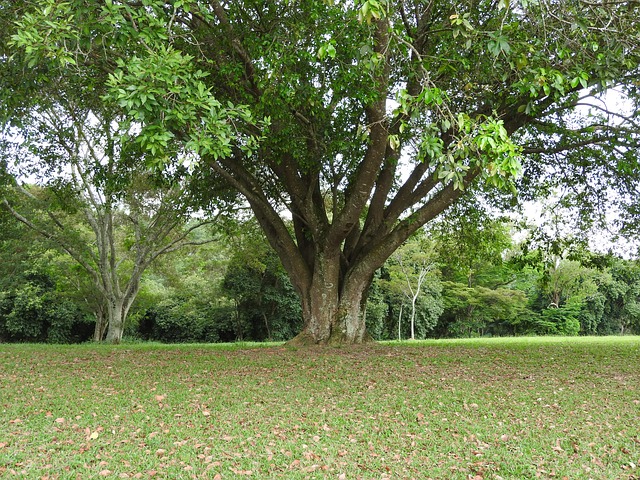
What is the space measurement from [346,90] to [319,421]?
4838 mm

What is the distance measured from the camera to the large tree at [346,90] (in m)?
4.62

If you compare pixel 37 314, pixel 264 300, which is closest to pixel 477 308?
pixel 264 300

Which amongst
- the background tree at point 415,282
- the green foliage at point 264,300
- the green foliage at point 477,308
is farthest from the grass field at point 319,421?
the green foliage at point 477,308

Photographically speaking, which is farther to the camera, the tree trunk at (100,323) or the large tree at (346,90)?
the tree trunk at (100,323)

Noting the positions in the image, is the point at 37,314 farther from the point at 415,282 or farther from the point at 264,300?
the point at 415,282

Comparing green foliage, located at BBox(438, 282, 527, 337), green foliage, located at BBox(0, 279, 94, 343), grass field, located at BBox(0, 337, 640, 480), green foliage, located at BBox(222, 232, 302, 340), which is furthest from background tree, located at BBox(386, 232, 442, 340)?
grass field, located at BBox(0, 337, 640, 480)

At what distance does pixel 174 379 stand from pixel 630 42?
745cm

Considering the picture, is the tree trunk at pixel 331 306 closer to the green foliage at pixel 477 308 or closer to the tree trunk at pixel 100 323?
the tree trunk at pixel 100 323

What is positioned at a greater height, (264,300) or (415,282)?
(415,282)

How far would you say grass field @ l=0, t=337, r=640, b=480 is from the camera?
155 inches

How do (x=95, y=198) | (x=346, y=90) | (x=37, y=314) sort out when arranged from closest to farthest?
1. (x=346, y=90)
2. (x=95, y=198)
3. (x=37, y=314)

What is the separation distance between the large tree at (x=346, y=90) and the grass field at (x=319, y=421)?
95.4 inches

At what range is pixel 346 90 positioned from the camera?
7.43 m

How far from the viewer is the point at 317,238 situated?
10.8m
